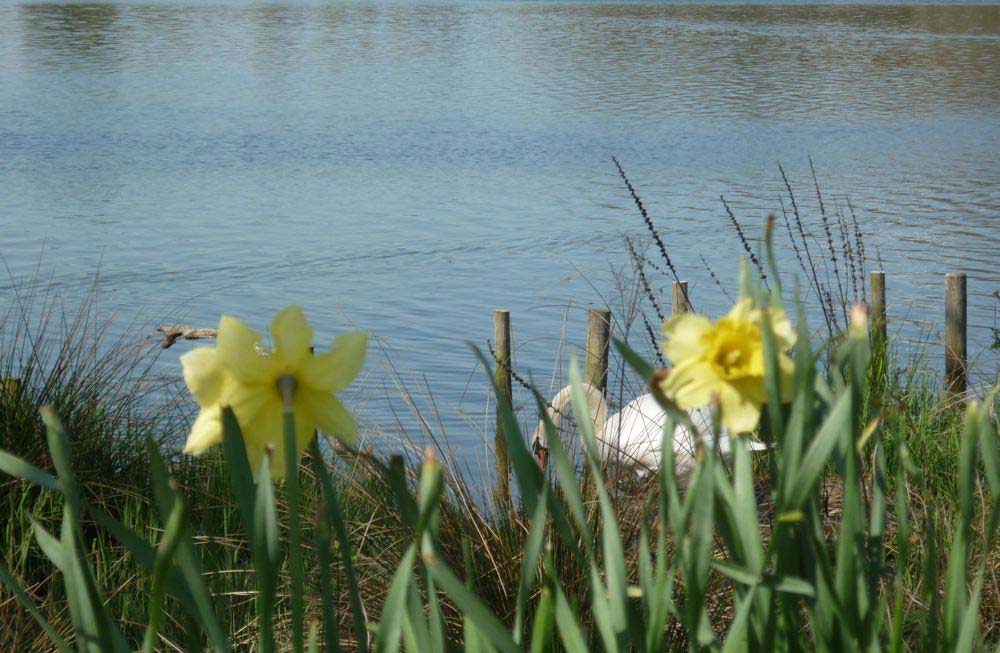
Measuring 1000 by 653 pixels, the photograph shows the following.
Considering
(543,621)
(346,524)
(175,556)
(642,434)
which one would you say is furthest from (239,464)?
(642,434)

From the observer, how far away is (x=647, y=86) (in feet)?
89.4

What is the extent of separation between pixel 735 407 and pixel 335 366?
346mm

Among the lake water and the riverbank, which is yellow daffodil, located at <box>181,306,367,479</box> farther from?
the riverbank

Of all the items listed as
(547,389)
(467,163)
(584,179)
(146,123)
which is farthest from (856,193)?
(146,123)

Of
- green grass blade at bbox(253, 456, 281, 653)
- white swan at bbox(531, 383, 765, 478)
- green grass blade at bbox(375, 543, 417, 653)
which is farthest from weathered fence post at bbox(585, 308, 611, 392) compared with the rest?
green grass blade at bbox(253, 456, 281, 653)

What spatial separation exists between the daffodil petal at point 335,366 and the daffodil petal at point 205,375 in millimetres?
70

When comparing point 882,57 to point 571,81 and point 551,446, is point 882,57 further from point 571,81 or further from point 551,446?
point 551,446

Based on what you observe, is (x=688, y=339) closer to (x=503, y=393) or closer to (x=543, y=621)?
(x=543, y=621)

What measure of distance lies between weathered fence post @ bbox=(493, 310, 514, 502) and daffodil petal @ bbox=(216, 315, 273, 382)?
221 millimetres

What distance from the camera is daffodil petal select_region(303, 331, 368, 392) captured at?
1.04 meters

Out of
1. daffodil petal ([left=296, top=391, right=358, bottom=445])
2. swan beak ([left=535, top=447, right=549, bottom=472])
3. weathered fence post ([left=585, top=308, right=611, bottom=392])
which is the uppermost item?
daffodil petal ([left=296, top=391, right=358, bottom=445])

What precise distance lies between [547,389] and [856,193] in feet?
28.4

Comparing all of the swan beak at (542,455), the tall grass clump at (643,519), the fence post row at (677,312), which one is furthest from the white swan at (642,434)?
the tall grass clump at (643,519)

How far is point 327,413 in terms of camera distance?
105 centimetres
